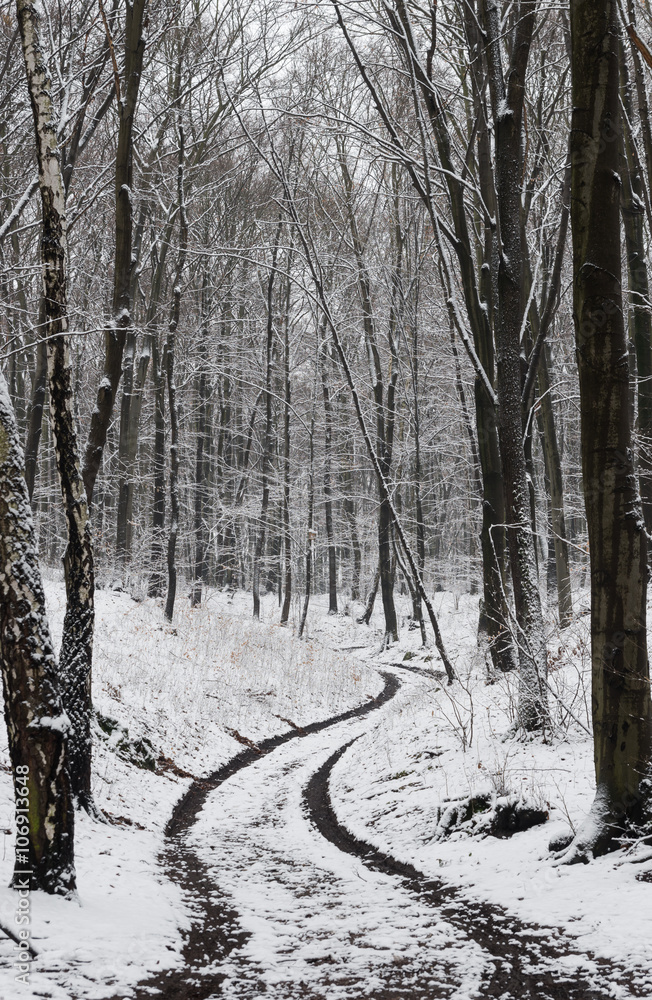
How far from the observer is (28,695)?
3.98m

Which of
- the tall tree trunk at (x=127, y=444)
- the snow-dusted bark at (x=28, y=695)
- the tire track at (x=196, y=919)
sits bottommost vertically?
the tire track at (x=196, y=919)

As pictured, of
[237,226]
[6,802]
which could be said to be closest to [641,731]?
[6,802]

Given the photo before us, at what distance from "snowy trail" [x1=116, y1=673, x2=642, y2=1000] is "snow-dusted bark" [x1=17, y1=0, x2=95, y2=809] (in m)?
1.54

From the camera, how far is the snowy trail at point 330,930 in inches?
133

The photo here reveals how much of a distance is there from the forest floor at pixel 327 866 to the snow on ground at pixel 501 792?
0.06 feet

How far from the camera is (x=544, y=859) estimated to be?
4.60 meters

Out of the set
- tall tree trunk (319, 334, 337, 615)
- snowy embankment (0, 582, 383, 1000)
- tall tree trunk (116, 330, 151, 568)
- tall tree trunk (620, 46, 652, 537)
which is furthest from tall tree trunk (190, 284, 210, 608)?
tall tree trunk (620, 46, 652, 537)

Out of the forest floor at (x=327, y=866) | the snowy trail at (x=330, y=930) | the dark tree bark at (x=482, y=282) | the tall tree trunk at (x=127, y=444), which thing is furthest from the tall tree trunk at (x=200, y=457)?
the snowy trail at (x=330, y=930)

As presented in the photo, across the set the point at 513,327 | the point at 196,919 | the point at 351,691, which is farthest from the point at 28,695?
the point at 351,691

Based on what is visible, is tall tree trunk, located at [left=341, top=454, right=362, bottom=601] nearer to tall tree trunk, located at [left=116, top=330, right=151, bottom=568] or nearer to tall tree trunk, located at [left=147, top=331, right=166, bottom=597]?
tall tree trunk, located at [left=147, top=331, right=166, bottom=597]

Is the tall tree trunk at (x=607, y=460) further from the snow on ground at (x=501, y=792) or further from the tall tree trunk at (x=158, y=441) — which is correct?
the tall tree trunk at (x=158, y=441)

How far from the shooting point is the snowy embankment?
143 inches

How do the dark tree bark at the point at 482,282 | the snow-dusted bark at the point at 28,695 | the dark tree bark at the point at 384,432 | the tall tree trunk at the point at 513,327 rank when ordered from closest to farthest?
the snow-dusted bark at the point at 28,695 < the tall tree trunk at the point at 513,327 < the dark tree bark at the point at 482,282 < the dark tree bark at the point at 384,432

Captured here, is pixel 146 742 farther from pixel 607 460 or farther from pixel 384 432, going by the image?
pixel 384 432
